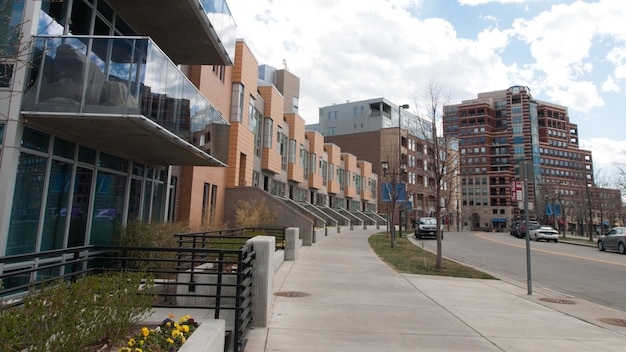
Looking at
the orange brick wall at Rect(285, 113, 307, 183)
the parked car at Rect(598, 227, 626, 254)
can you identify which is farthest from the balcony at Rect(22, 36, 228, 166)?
the orange brick wall at Rect(285, 113, 307, 183)

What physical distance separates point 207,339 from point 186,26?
1026cm

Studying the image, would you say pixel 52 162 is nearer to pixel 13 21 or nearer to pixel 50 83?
pixel 50 83

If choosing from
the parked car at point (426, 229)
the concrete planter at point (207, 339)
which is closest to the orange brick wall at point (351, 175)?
the parked car at point (426, 229)

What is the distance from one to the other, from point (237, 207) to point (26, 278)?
51.0 ft

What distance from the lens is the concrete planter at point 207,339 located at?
3377mm

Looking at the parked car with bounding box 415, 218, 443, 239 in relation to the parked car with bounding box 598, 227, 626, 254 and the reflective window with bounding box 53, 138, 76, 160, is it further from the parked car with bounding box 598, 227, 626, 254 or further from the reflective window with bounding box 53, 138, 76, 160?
the reflective window with bounding box 53, 138, 76, 160

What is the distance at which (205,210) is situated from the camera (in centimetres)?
2045

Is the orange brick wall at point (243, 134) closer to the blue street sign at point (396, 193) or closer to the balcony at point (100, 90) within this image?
the blue street sign at point (396, 193)

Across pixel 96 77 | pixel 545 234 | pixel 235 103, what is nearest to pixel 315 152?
pixel 235 103

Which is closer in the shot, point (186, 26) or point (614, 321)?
point (614, 321)

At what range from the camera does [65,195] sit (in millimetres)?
8391

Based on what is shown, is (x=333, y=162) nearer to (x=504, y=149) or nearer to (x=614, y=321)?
(x=614, y=321)

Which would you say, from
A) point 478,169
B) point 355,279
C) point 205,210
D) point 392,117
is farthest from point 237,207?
point 478,169

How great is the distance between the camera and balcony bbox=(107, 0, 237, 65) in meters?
10.4
